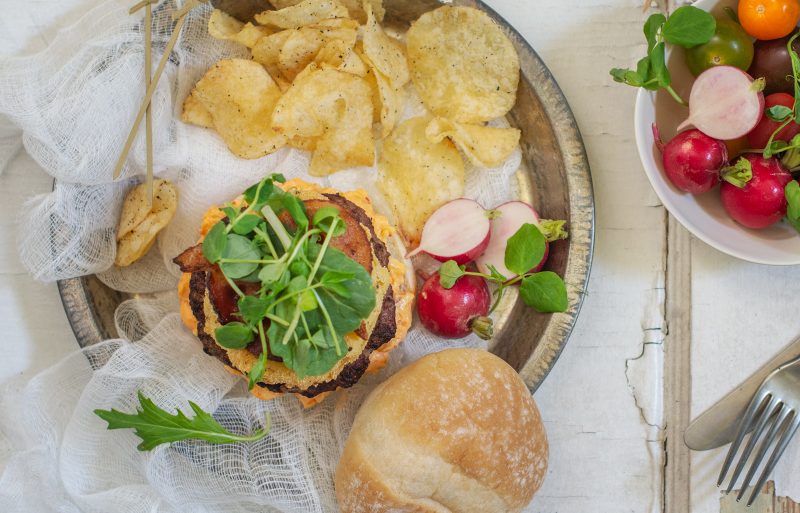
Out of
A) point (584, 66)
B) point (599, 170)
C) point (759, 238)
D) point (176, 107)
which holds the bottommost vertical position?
point (759, 238)

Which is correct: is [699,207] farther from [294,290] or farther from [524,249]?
[294,290]

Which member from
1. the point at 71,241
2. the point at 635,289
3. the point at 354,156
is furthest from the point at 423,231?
the point at 71,241

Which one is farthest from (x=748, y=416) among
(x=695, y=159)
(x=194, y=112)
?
(x=194, y=112)

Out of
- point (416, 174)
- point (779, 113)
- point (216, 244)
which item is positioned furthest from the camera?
point (416, 174)

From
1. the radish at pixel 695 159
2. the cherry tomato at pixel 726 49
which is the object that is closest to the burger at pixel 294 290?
the radish at pixel 695 159

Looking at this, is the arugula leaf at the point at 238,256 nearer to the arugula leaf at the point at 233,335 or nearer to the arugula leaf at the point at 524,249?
the arugula leaf at the point at 233,335

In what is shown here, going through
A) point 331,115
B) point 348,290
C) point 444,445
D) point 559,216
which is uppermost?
point 331,115

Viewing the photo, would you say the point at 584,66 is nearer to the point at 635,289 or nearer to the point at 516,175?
the point at 516,175
